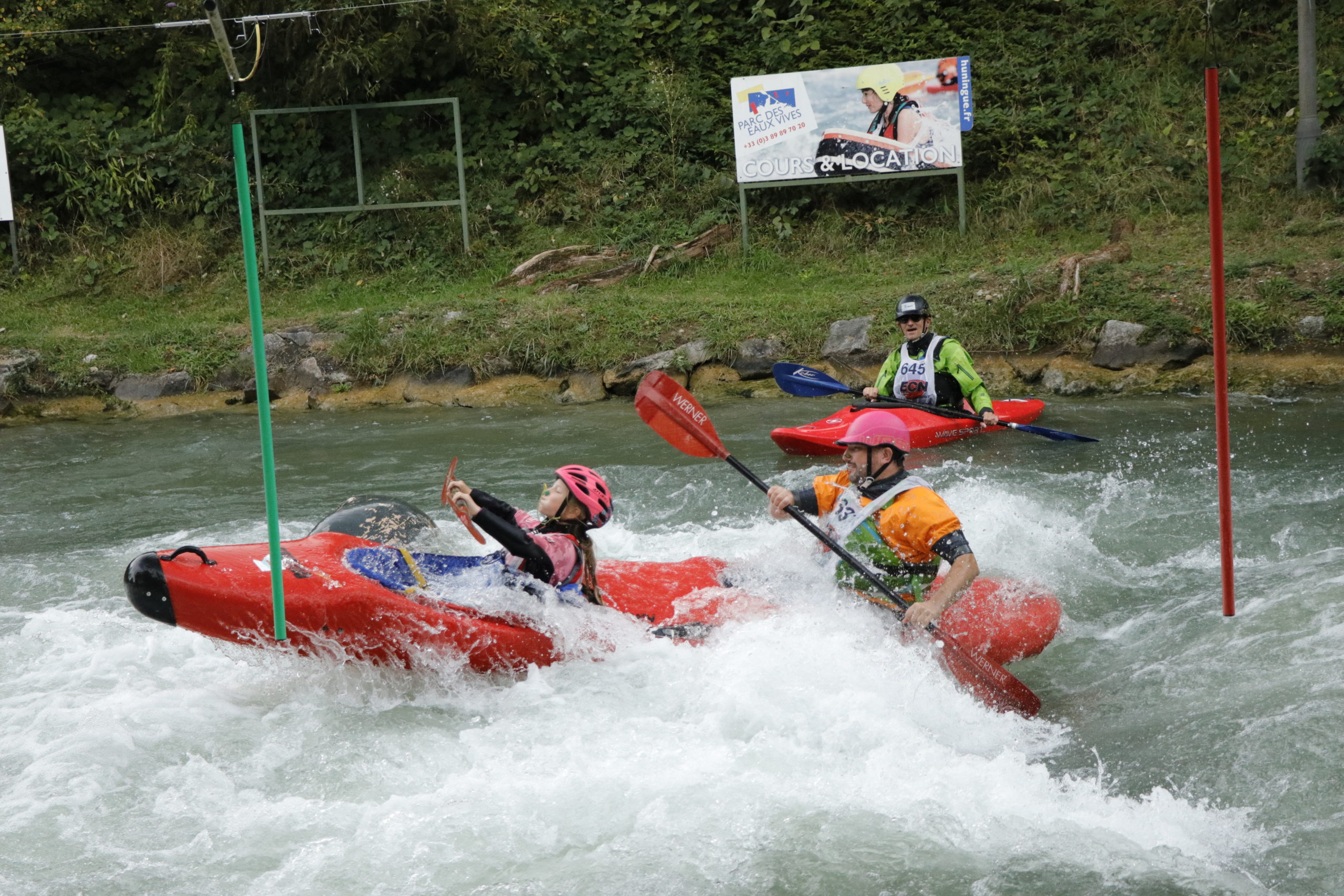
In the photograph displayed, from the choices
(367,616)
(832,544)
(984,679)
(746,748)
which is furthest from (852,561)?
(367,616)

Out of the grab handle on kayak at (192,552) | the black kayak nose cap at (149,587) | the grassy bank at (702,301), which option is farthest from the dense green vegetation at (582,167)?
the black kayak nose cap at (149,587)

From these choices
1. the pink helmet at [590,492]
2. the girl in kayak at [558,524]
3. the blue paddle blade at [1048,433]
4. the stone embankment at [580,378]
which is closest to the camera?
the girl in kayak at [558,524]

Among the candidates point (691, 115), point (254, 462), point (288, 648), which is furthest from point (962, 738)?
point (691, 115)

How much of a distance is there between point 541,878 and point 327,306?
31.6 ft

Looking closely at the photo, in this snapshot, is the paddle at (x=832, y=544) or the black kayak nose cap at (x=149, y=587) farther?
the paddle at (x=832, y=544)

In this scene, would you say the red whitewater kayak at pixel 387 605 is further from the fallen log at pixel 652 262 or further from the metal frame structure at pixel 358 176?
the metal frame structure at pixel 358 176

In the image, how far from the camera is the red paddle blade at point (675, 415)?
5324mm

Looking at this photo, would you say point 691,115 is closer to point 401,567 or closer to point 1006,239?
point 1006,239

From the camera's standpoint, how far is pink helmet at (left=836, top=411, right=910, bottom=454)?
4.65 meters

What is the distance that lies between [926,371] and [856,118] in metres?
4.89

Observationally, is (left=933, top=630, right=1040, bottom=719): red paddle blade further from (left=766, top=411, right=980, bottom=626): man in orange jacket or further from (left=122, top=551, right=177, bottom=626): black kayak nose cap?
(left=122, top=551, right=177, bottom=626): black kayak nose cap

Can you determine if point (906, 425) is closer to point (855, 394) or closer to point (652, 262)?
point (855, 394)

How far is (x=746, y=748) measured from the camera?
422cm

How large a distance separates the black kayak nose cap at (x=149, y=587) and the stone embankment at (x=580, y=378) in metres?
6.37
